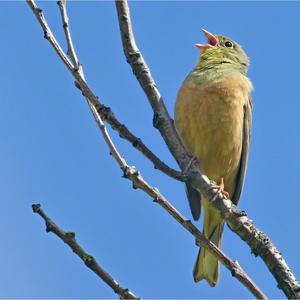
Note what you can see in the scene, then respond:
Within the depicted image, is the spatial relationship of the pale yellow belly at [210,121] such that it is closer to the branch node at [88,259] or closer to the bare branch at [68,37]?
the bare branch at [68,37]

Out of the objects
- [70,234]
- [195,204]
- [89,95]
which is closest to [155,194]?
[70,234]

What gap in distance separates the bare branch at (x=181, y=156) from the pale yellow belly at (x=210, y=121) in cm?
212

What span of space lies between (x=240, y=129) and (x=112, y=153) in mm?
3187

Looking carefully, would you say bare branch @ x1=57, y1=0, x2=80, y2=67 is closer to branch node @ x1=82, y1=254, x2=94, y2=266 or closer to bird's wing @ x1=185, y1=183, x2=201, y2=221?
branch node @ x1=82, y1=254, x2=94, y2=266

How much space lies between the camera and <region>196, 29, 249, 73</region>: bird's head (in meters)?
6.68

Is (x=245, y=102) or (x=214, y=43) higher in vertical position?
(x=214, y=43)

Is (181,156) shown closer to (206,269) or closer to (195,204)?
(206,269)

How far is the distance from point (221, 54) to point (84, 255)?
5108mm

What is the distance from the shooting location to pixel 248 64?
732 cm

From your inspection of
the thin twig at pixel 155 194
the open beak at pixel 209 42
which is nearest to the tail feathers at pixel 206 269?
the thin twig at pixel 155 194

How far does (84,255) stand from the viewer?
2.29 meters

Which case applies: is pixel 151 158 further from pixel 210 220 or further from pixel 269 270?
pixel 210 220

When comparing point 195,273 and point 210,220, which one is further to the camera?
point 210,220

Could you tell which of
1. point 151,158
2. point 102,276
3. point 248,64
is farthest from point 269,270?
point 248,64
